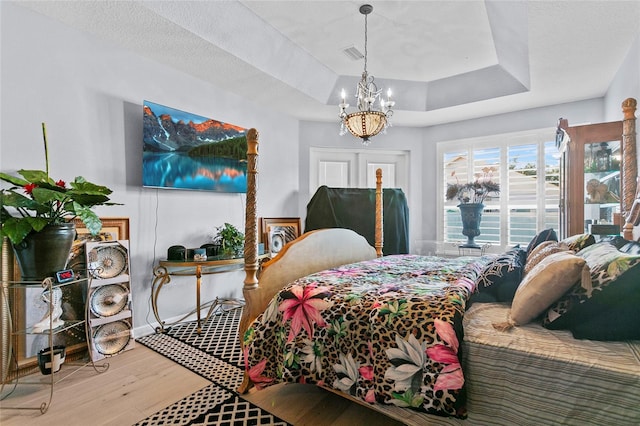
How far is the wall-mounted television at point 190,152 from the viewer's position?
2.83 m

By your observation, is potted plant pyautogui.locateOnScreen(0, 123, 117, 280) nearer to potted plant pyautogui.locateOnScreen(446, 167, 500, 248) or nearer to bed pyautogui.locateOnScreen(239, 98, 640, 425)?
bed pyautogui.locateOnScreen(239, 98, 640, 425)

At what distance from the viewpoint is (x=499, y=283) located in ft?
5.62

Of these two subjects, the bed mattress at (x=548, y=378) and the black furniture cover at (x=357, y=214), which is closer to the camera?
the bed mattress at (x=548, y=378)

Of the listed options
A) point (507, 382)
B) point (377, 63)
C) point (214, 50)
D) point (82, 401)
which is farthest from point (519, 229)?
point (82, 401)

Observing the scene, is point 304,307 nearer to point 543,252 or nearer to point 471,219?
point 543,252

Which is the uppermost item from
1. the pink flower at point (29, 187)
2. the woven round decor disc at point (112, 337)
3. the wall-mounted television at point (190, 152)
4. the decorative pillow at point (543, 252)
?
the wall-mounted television at point (190, 152)

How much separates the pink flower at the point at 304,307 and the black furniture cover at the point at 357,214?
2.62 meters

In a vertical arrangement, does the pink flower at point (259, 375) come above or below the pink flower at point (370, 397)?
below

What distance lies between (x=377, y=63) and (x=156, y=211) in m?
2.84

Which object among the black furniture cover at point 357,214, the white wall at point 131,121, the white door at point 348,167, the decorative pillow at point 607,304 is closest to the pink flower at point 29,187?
the white wall at point 131,121

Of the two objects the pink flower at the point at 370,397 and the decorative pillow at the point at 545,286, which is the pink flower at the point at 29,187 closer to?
the pink flower at the point at 370,397

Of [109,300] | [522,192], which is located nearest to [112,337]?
[109,300]

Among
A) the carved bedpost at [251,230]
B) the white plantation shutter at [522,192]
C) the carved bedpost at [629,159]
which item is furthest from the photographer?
the white plantation shutter at [522,192]

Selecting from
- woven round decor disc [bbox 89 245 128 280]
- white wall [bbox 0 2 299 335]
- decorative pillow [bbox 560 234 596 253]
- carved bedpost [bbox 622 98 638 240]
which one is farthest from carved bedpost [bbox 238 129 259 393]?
carved bedpost [bbox 622 98 638 240]
